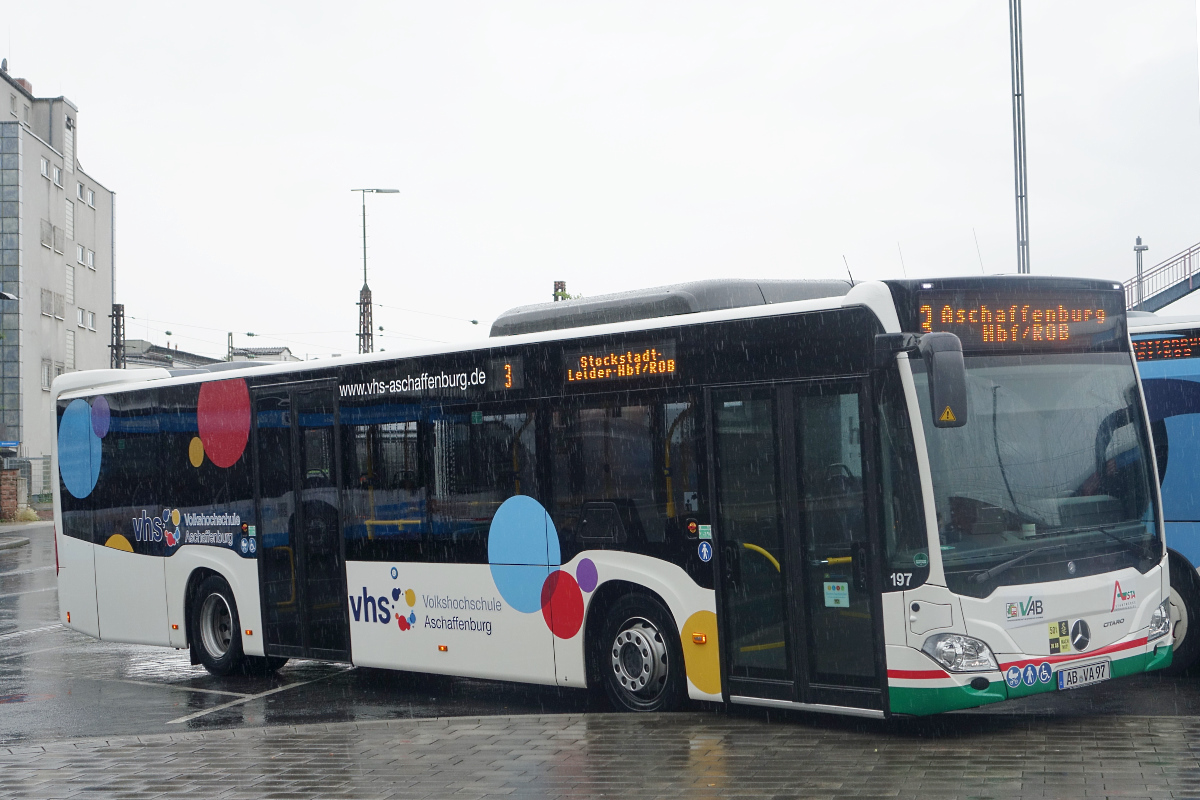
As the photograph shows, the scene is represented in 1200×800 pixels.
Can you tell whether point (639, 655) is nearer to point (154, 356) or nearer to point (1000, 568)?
point (1000, 568)

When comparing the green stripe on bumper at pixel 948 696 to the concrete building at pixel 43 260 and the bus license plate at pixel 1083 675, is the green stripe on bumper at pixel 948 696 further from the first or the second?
the concrete building at pixel 43 260

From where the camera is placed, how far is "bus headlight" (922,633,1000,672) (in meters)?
7.82

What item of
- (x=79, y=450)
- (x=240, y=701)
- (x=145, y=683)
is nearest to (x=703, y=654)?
(x=240, y=701)

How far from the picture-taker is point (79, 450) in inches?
581

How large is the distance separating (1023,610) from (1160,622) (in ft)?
4.40

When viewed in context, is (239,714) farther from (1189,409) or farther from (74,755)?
(1189,409)

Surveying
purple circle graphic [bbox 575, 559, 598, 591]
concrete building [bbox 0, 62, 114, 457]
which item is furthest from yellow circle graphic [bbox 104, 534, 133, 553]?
concrete building [bbox 0, 62, 114, 457]

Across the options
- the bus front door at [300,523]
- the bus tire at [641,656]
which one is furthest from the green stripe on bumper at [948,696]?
the bus front door at [300,523]

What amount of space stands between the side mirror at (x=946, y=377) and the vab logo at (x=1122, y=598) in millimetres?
1721

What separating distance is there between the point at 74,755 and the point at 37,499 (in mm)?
57686

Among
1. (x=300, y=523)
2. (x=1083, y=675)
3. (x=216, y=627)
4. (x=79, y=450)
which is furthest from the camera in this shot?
(x=79, y=450)

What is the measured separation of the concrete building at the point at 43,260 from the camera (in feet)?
199

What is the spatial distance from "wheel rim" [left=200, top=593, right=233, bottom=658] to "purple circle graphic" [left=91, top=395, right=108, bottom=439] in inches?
99.0

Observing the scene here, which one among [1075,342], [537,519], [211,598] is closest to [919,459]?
[1075,342]
